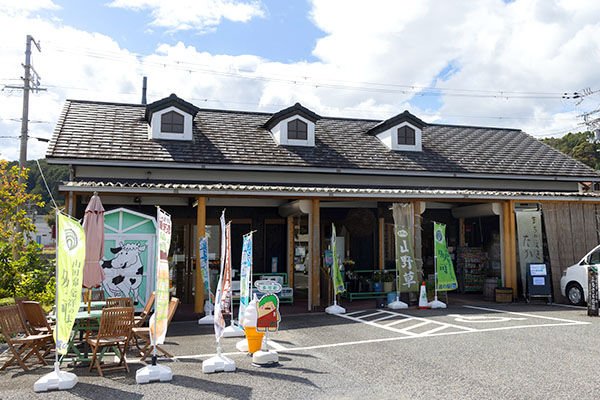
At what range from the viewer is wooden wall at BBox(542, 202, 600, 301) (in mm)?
13273

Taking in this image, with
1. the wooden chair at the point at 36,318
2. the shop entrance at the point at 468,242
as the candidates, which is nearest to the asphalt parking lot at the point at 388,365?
the wooden chair at the point at 36,318

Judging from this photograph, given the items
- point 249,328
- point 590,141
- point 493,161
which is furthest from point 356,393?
point 590,141

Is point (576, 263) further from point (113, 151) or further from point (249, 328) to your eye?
point (113, 151)

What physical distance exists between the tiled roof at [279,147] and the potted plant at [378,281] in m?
3.86

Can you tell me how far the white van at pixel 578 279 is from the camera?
11.9m

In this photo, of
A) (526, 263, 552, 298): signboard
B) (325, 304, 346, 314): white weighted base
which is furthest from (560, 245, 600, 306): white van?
(325, 304, 346, 314): white weighted base

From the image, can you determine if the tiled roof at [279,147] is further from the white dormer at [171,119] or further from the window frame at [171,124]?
the window frame at [171,124]

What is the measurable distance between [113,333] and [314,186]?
30.6ft

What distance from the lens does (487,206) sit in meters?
14.0

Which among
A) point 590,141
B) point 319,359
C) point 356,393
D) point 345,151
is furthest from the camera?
point 590,141

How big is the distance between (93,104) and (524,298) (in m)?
15.9

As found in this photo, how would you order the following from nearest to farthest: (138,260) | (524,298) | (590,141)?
(138,260), (524,298), (590,141)

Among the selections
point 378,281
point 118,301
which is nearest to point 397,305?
point 378,281

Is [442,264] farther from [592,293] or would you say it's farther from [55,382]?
[55,382]
